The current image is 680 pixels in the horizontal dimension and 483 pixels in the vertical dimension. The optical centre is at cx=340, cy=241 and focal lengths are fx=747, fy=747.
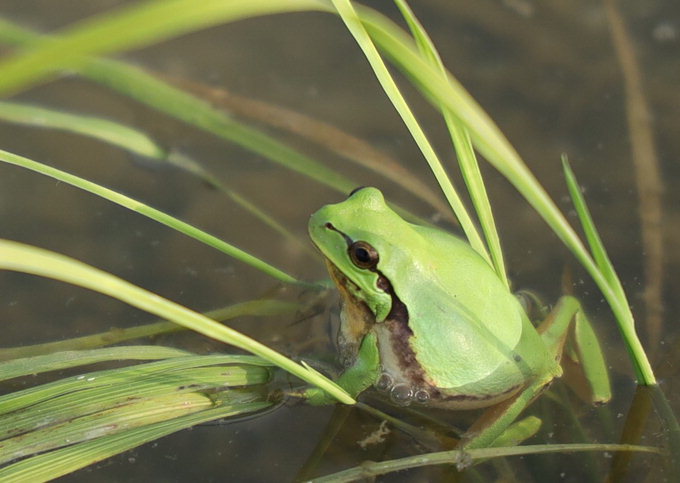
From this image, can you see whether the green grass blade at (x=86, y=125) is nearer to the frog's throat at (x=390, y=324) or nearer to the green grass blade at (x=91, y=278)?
the frog's throat at (x=390, y=324)

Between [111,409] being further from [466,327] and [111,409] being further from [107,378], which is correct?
[466,327]

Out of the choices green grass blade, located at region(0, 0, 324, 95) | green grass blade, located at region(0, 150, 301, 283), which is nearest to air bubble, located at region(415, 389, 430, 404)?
green grass blade, located at region(0, 150, 301, 283)

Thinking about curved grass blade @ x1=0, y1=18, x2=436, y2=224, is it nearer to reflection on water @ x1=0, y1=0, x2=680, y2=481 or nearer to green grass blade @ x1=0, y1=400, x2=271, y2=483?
reflection on water @ x1=0, y1=0, x2=680, y2=481

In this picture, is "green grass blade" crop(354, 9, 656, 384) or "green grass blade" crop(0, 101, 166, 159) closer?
"green grass blade" crop(354, 9, 656, 384)

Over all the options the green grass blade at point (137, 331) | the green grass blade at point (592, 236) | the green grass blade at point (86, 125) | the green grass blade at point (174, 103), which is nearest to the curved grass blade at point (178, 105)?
the green grass blade at point (174, 103)

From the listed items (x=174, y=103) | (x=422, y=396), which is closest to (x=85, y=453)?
(x=422, y=396)
